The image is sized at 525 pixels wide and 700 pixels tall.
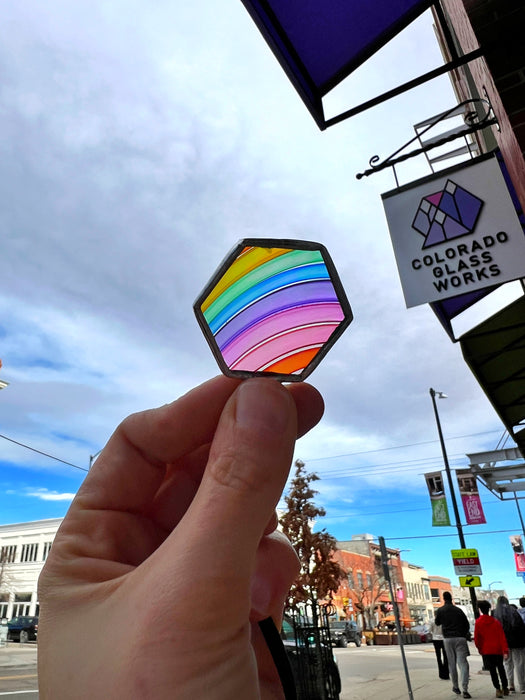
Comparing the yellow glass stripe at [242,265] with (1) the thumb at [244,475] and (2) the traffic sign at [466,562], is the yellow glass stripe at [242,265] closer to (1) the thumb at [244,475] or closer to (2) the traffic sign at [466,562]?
(1) the thumb at [244,475]

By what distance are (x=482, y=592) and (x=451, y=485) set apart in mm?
96777

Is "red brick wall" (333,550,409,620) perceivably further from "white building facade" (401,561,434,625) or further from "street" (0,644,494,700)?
"street" (0,644,494,700)

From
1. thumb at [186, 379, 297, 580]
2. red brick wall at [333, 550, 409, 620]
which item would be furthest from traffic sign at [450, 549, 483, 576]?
red brick wall at [333, 550, 409, 620]

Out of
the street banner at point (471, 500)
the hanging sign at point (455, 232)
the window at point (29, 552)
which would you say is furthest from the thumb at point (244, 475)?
the window at point (29, 552)

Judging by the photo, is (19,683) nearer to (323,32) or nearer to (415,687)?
(415,687)

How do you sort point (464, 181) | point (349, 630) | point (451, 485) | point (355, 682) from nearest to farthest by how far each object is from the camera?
1. point (464, 181)
2. point (355, 682)
3. point (451, 485)
4. point (349, 630)

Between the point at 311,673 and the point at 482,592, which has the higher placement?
the point at 311,673

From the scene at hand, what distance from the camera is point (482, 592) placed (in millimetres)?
94312

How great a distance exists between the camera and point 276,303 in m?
0.94

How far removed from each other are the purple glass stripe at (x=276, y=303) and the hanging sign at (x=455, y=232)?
8.60ft

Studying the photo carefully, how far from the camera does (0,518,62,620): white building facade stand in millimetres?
46906

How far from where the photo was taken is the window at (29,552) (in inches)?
1871

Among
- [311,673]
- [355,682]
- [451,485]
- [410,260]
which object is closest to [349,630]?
[451,485]

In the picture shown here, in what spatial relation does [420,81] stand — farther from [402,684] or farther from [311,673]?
[402,684]
